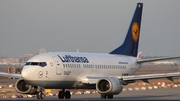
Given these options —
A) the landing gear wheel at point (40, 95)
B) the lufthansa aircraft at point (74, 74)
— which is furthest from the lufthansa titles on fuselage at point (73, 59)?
the landing gear wheel at point (40, 95)

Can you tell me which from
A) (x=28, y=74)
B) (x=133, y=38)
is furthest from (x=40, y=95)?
(x=133, y=38)

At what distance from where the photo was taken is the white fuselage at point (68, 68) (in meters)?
39.8

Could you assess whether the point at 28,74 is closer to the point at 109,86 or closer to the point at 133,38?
the point at 109,86

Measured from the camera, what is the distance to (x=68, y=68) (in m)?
41.9

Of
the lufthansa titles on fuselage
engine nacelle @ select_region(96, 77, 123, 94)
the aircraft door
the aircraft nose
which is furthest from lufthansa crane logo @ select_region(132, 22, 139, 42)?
the aircraft nose

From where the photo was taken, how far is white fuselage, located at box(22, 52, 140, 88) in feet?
130

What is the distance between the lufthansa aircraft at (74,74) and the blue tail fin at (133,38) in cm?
168

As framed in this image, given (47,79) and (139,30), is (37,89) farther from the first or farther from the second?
(139,30)

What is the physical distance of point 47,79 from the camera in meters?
40.1

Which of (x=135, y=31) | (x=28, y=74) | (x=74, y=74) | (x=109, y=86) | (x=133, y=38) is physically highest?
(x=135, y=31)

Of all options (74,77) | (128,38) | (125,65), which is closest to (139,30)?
(128,38)

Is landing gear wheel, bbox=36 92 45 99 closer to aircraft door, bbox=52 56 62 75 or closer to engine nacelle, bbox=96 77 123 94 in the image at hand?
aircraft door, bbox=52 56 62 75

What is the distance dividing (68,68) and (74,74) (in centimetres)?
92

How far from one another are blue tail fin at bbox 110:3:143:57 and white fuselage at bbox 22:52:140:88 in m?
2.56
